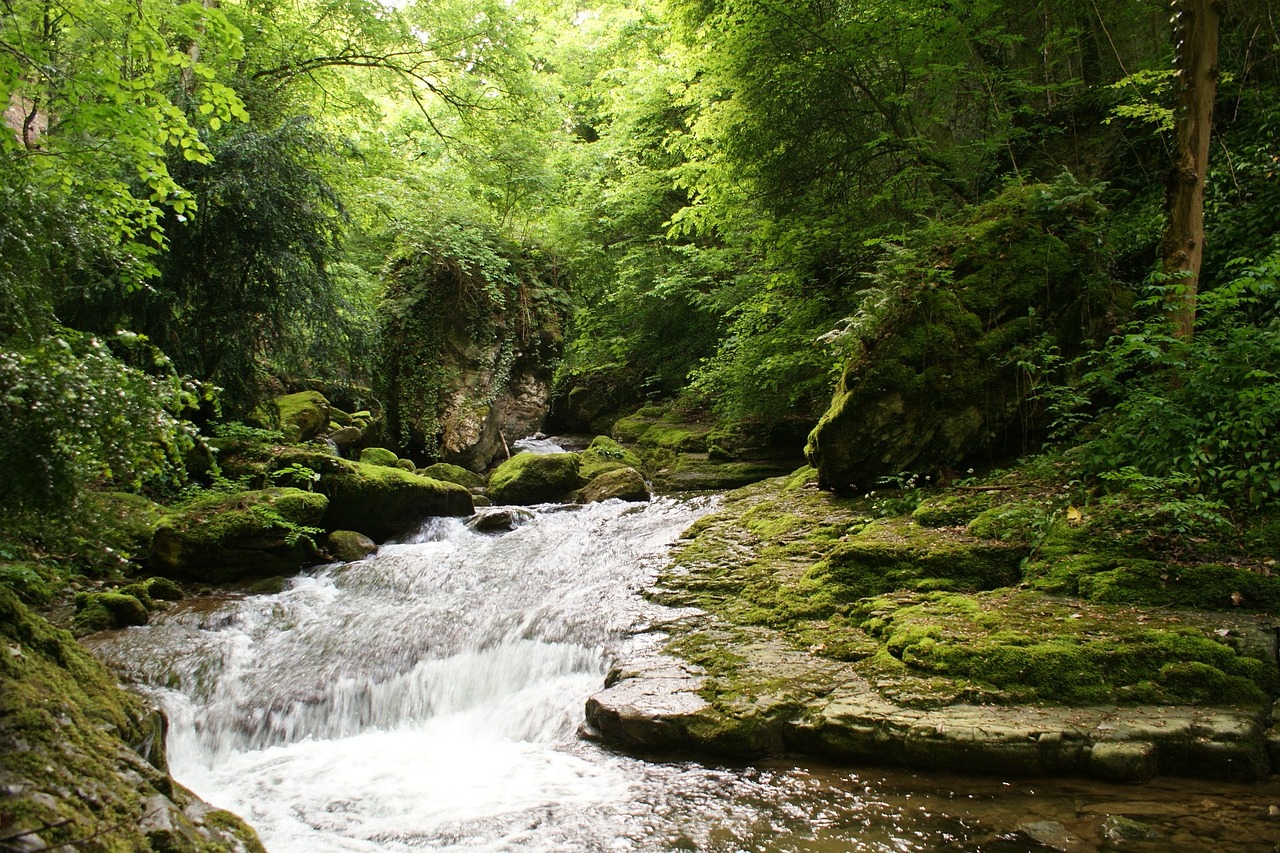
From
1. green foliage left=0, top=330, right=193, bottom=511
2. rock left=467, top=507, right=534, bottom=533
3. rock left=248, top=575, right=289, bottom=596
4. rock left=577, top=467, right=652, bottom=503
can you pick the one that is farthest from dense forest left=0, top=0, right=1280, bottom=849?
rock left=467, top=507, right=534, bottom=533

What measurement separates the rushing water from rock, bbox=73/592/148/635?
248 millimetres

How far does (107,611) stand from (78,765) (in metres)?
5.44

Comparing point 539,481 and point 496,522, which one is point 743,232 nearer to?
point 539,481

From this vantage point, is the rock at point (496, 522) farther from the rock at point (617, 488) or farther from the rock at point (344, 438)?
the rock at point (344, 438)

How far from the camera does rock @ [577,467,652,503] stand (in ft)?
39.3

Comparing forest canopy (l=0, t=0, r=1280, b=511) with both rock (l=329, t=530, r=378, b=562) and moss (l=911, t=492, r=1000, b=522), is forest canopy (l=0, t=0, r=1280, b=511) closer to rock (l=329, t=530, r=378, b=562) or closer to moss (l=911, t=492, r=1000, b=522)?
moss (l=911, t=492, r=1000, b=522)

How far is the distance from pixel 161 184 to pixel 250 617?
460 cm

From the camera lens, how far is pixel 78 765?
2.37 metres

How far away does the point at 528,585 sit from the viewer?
786cm

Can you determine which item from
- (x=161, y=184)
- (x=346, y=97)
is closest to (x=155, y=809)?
(x=161, y=184)

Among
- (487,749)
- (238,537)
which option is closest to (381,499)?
(238,537)

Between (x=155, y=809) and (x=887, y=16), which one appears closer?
(x=155, y=809)

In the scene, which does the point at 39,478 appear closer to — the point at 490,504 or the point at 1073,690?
the point at 1073,690

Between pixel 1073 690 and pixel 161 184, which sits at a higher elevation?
pixel 161 184
